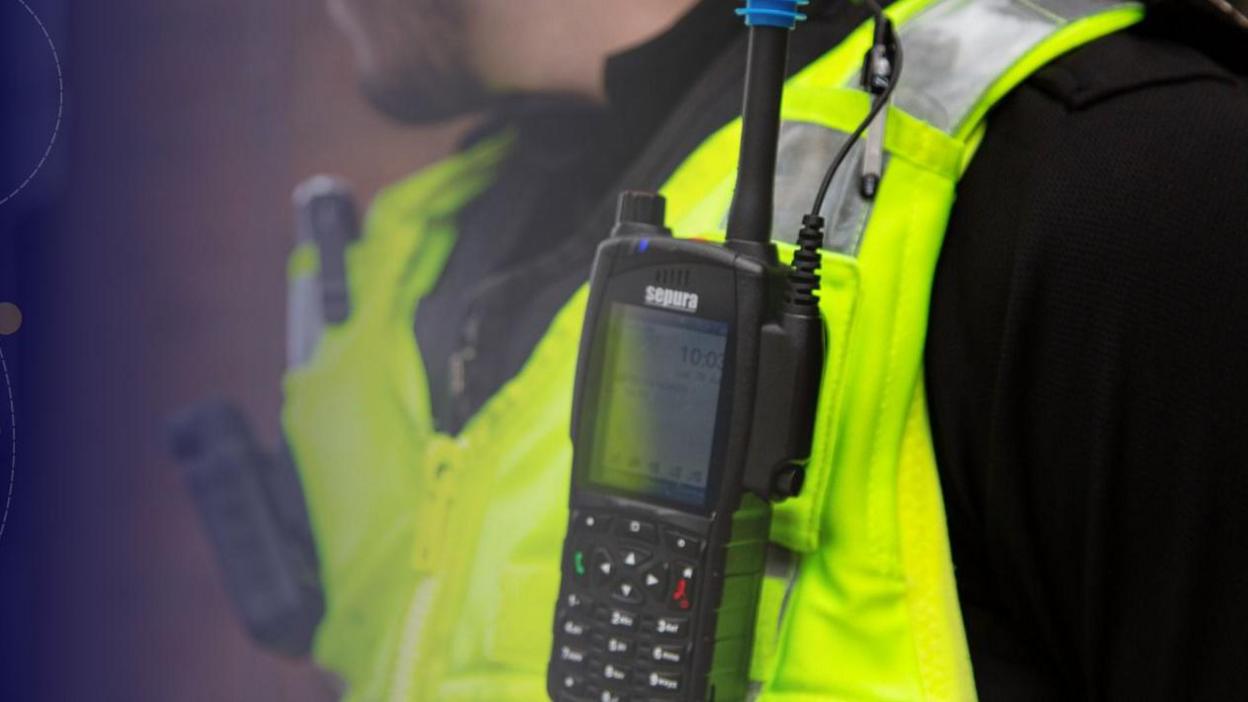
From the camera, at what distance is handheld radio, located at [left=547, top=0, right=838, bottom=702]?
0.57 meters

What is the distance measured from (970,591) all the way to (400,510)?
29 cm

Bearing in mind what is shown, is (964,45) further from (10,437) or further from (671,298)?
(10,437)

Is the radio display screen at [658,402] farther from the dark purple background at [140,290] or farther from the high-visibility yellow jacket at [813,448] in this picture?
the dark purple background at [140,290]

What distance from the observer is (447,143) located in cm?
74

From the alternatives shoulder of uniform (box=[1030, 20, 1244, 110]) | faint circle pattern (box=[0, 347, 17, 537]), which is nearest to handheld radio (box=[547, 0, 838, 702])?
shoulder of uniform (box=[1030, 20, 1244, 110])

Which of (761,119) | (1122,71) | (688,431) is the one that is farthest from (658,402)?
(1122,71)

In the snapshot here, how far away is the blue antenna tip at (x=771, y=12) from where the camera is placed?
57cm

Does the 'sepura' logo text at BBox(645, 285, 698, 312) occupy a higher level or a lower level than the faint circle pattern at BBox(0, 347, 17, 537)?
higher

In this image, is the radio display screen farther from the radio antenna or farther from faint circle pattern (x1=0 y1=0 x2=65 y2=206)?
faint circle pattern (x1=0 y1=0 x2=65 y2=206)

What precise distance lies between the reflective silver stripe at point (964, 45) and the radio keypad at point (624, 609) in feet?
0.73

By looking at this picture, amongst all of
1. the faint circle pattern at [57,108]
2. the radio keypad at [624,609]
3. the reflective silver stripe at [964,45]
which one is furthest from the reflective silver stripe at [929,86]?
the faint circle pattern at [57,108]

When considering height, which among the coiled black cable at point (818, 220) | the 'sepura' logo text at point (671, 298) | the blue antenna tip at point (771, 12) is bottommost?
the 'sepura' logo text at point (671, 298)

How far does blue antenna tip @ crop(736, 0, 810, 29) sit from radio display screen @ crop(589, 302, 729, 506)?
0.13 meters

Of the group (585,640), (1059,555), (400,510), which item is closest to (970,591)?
(1059,555)
